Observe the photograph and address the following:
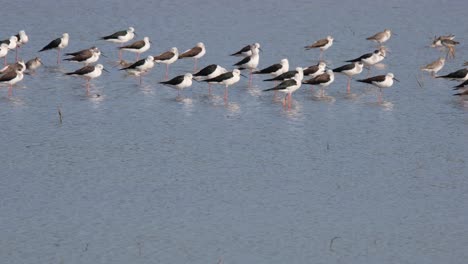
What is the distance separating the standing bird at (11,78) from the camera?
2870 cm

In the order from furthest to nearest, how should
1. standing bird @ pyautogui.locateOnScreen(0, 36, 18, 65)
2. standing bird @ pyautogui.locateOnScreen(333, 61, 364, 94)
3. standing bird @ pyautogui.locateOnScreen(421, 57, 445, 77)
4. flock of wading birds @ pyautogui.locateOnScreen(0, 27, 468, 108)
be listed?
standing bird @ pyautogui.locateOnScreen(0, 36, 18, 65), standing bird @ pyautogui.locateOnScreen(421, 57, 445, 77), standing bird @ pyautogui.locateOnScreen(333, 61, 364, 94), flock of wading birds @ pyautogui.locateOnScreen(0, 27, 468, 108)

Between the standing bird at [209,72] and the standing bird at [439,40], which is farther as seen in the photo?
the standing bird at [439,40]

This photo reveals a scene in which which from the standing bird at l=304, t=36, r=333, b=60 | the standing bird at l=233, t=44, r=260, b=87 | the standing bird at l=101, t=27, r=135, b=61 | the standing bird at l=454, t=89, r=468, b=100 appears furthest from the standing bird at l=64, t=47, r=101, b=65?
the standing bird at l=454, t=89, r=468, b=100

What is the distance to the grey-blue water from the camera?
1780 cm

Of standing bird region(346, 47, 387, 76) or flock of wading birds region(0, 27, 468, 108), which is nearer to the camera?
flock of wading birds region(0, 27, 468, 108)

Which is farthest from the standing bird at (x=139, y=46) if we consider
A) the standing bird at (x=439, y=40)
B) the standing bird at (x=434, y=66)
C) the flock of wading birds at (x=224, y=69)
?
the standing bird at (x=439, y=40)

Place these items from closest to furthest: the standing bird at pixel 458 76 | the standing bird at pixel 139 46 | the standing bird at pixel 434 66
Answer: the standing bird at pixel 458 76, the standing bird at pixel 434 66, the standing bird at pixel 139 46

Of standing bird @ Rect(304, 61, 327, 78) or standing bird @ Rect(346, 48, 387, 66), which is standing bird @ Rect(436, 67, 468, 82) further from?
standing bird @ Rect(304, 61, 327, 78)

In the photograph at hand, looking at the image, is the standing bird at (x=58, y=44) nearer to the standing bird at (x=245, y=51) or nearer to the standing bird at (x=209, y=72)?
the standing bird at (x=245, y=51)

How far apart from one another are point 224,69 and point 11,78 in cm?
568

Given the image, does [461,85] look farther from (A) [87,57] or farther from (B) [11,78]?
(B) [11,78]

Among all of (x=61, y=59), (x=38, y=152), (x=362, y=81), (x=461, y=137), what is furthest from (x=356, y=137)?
(x=61, y=59)

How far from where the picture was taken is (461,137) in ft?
82.2

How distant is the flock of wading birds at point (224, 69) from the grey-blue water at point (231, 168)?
38 cm
